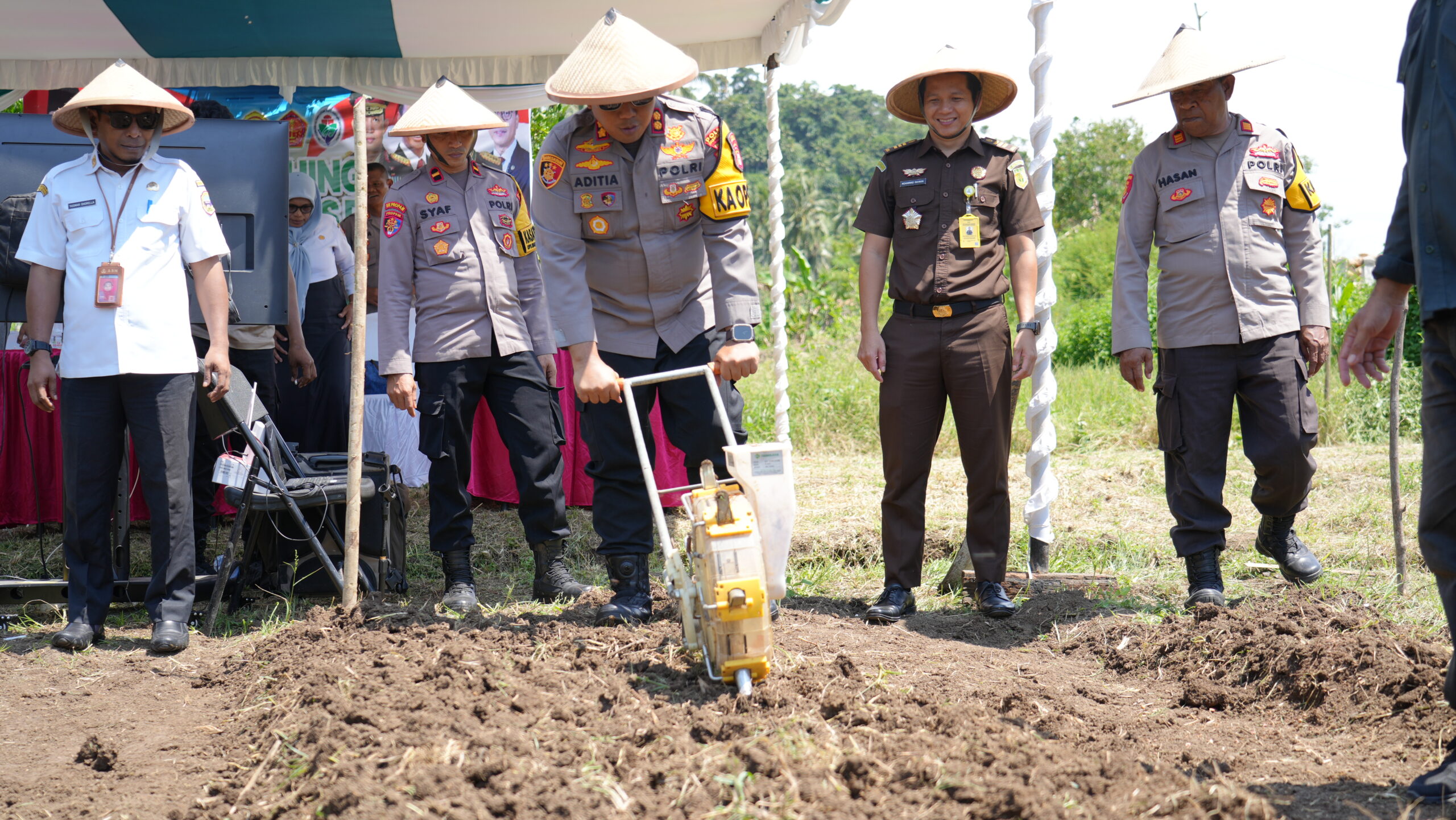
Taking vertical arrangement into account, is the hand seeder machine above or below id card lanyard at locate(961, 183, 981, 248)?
below

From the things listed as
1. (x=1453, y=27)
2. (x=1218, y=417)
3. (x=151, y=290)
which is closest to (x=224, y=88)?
(x=151, y=290)

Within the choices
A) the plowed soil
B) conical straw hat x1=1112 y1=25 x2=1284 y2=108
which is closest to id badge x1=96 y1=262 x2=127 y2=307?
the plowed soil

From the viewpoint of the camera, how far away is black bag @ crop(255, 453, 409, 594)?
465 centimetres

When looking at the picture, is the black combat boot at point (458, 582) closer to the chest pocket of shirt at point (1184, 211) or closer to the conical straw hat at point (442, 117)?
the conical straw hat at point (442, 117)

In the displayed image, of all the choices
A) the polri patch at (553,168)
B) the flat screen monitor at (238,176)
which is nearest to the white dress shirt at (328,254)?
the flat screen monitor at (238,176)

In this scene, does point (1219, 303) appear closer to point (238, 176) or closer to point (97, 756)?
point (97, 756)

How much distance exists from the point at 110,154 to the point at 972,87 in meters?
3.17

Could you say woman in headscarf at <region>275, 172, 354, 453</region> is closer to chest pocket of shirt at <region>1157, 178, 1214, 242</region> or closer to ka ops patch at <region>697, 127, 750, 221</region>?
ka ops patch at <region>697, 127, 750, 221</region>

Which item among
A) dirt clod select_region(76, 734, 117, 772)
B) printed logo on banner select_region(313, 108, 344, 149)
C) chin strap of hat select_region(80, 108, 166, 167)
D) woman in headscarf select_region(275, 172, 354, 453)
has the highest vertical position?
printed logo on banner select_region(313, 108, 344, 149)

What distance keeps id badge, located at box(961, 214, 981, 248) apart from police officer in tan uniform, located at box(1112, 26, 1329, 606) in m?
0.57

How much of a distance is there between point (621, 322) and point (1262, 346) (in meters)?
2.29

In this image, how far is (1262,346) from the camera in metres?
3.97

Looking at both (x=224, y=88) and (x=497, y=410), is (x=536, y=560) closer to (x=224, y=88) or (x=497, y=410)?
(x=497, y=410)

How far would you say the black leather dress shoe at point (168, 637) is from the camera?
3.97 m
